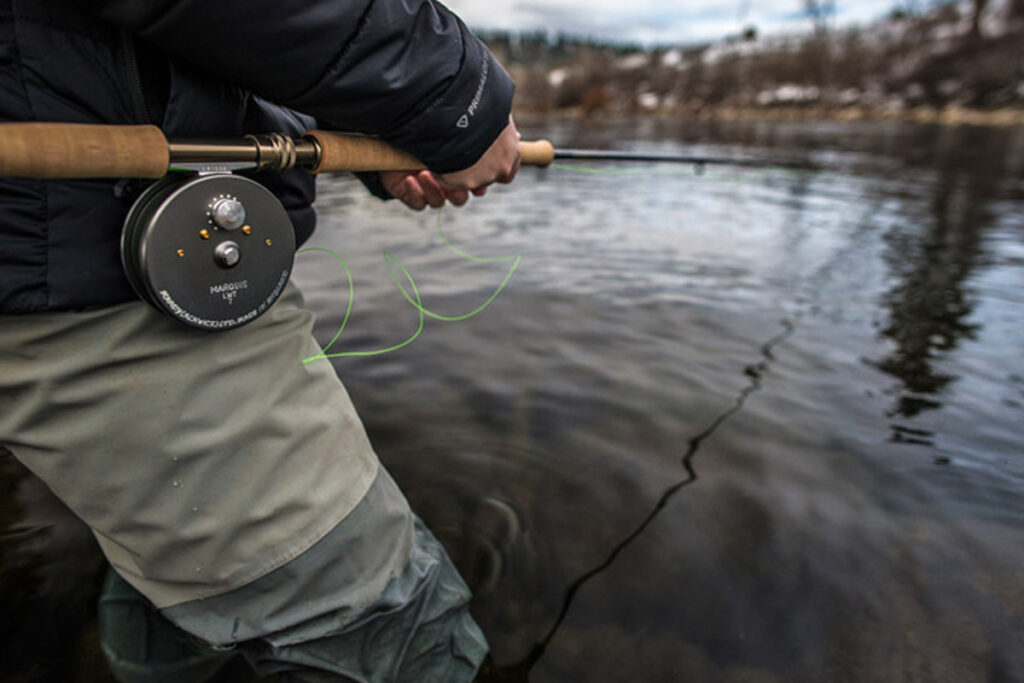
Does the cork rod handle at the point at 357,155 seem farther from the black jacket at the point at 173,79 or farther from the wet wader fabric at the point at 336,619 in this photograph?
the wet wader fabric at the point at 336,619

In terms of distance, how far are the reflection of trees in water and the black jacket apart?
9.81 ft

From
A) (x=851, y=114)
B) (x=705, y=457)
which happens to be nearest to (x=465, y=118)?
(x=705, y=457)

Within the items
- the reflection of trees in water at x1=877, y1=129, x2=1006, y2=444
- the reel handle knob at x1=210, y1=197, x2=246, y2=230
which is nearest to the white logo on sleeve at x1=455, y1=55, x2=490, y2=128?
the reel handle knob at x1=210, y1=197, x2=246, y2=230

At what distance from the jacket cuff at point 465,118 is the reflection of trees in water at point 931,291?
2.75 meters

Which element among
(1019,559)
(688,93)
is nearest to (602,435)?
(1019,559)

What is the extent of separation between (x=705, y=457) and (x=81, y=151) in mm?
2632

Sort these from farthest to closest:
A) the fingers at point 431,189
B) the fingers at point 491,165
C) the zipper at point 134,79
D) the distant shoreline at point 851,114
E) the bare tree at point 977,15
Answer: the bare tree at point 977,15 → the distant shoreline at point 851,114 → the fingers at point 431,189 → the fingers at point 491,165 → the zipper at point 134,79

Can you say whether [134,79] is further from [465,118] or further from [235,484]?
[235,484]

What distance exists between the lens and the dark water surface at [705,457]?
202 centimetres

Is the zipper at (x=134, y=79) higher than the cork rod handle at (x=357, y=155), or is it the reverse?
the zipper at (x=134, y=79)

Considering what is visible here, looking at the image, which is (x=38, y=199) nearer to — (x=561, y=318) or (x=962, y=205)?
(x=561, y=318)

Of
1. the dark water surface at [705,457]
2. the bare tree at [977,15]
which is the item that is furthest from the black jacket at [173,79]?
the bare tree at [977,15]

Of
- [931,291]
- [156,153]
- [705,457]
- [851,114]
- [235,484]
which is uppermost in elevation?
[156,153]

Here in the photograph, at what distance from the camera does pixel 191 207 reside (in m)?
1.18
